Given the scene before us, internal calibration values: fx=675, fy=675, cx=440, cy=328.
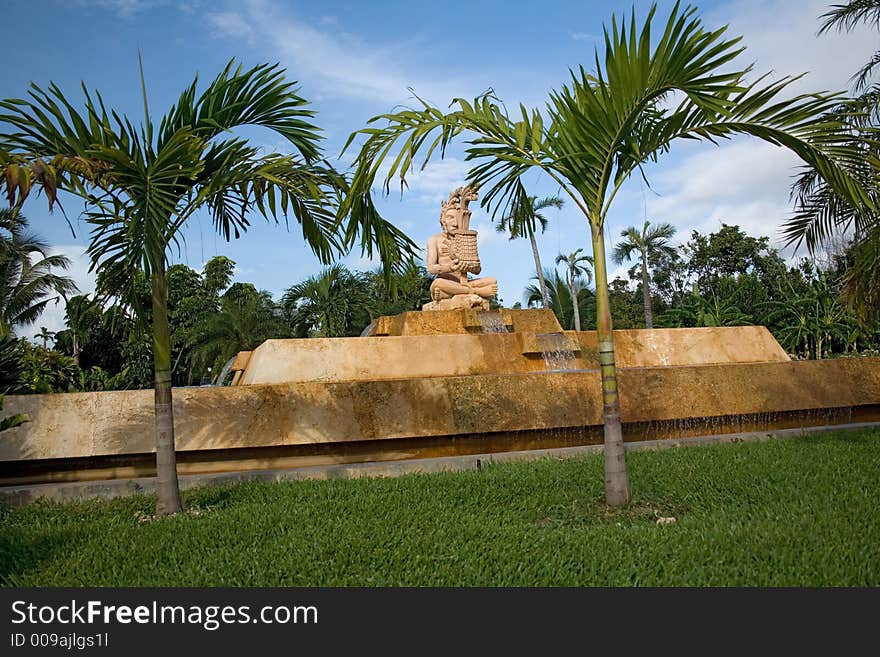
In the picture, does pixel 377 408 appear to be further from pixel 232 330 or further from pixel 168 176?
pixel 232 330

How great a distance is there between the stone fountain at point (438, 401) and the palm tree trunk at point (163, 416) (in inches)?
53.2

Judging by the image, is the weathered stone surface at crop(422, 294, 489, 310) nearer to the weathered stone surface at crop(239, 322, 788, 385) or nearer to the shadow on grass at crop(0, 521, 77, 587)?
the weathered stone surface at crop(239, 322, 788, 385)

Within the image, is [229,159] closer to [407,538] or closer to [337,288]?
[407,538]

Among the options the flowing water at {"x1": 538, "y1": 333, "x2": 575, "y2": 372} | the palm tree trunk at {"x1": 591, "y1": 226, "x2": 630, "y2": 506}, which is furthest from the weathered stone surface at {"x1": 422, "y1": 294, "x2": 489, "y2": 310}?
the palm tree trunk at {"x1": 591, "y1": 226, "x2": 630, "y2": 506}

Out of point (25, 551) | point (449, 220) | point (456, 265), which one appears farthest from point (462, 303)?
point (25, 551)

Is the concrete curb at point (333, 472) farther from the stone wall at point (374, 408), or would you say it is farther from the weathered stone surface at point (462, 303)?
the weathered stone surface at point (462, 303)

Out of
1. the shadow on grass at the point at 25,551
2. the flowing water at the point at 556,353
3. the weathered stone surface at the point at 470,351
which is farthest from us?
the flowing water at the point at 556,353

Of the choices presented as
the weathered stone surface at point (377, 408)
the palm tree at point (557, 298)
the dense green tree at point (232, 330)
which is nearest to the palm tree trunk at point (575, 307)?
the palm tree at point (557, 298)

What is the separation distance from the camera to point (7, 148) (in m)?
4.43

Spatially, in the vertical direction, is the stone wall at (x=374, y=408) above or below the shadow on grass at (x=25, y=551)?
above

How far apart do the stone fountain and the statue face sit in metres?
1.44

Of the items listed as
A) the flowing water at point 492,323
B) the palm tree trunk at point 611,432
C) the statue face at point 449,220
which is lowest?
the palm tree trunk at point 611,432

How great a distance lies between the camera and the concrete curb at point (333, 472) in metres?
5.78

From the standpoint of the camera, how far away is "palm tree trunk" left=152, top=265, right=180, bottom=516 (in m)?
4.83
